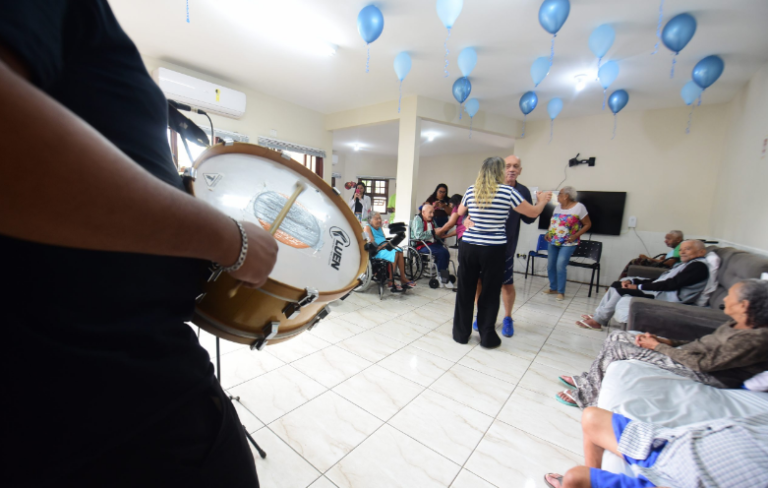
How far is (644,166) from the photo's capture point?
4863 mm

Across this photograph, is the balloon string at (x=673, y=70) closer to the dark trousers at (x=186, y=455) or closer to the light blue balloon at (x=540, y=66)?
the light blue balloon at (x=540, y=66)

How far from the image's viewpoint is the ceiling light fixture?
3758mm

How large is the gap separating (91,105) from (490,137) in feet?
25.2

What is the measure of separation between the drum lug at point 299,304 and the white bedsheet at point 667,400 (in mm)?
1278

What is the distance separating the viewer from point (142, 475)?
0.42 metres

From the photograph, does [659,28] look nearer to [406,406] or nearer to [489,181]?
[489,181]

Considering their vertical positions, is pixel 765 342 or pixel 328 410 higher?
pixel 765 342

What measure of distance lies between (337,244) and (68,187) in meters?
0.71

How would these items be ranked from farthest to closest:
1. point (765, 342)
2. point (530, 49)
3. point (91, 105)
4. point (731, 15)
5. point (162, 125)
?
point (530, 49) → point (731, 15) → point (765, 342) → point (162, 125) → point (91, 105)

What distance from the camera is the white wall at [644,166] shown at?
450cm

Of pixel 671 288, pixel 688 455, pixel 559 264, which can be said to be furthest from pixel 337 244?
pixel 559 264

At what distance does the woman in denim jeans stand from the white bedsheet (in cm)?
300

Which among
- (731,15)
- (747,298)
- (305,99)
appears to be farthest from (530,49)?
(305,99)

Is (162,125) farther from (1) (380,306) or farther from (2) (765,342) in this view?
(1) (380,306)
